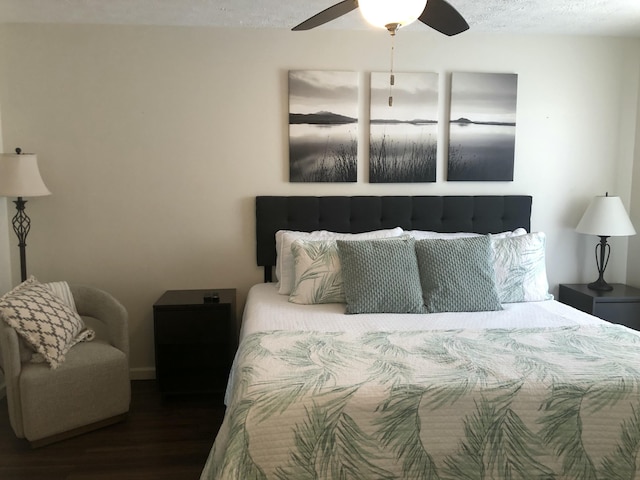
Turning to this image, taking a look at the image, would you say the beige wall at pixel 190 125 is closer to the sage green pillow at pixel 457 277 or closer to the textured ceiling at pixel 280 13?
the textured ceiling at pixel 280 13

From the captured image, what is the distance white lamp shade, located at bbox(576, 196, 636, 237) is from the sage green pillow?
1066 millimetres

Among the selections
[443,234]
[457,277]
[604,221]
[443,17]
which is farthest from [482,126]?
[443,17]

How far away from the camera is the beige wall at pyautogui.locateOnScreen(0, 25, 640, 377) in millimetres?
3490

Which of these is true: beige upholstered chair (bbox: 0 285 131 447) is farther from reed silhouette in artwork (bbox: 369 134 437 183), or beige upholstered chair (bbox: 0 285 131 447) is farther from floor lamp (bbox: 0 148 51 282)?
reed silhouette in artwork (bbox: 369 134 437 183)

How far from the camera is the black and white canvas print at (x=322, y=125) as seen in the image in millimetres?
3605

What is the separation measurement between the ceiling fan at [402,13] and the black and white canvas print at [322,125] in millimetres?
1130

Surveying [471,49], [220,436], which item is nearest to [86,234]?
[220,436]

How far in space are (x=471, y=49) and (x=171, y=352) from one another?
9.30 feet

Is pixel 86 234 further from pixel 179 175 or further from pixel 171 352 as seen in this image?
pixel 171 352

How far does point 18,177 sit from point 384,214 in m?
2.31

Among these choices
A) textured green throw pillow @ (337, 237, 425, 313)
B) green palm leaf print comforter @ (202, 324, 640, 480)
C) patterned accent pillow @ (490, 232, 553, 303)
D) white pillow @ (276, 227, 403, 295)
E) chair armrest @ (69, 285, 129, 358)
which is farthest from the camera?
white pillow @ (276, 227, 403, 295)

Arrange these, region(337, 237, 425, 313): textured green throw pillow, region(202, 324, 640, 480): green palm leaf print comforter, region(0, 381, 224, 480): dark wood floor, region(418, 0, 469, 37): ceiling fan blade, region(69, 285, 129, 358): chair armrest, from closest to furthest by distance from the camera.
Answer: region(202, 324, 640, 480): green palm leaf print comforter → region(418, 0, 469, 37): ceiling fan blade → region(0, 381, 224, 480): dark wood floor → region(337, 237, 425, 313): textured green throw pillow → region(69, 285, 129, 358): chair armrest

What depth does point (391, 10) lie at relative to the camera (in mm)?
1893

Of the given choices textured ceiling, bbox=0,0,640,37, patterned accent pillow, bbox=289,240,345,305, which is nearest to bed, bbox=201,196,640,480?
patterned accent pillow, bbox=289,240,345,305
